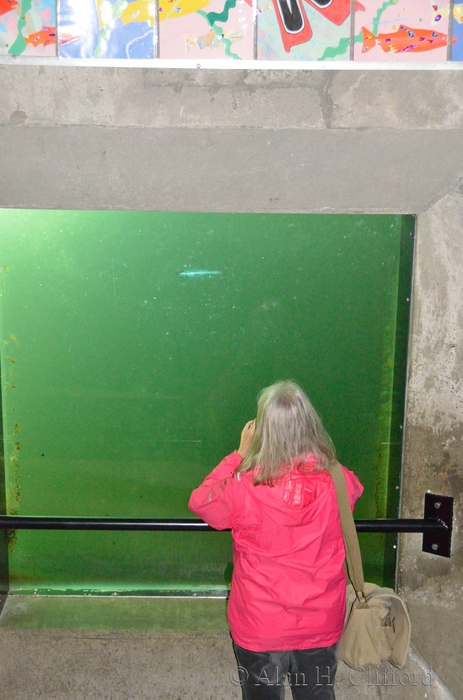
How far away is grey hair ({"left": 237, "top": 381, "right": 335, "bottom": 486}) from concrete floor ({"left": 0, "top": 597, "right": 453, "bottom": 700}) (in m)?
1.41

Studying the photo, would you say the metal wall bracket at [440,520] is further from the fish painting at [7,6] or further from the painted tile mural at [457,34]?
the fish painting at [7,6]

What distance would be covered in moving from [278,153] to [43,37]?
114cm

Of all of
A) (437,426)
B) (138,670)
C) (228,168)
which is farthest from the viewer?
(138,670)

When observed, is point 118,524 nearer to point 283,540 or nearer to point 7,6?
point 283,540

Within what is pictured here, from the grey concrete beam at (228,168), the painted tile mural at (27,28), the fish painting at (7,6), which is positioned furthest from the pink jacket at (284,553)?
the fish painting at (7,6)

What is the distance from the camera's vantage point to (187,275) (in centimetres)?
334

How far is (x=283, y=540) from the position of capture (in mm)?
2205

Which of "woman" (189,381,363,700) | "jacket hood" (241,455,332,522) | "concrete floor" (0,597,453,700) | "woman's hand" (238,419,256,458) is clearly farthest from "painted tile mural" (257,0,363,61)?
"concrete floor" (0,597,453,700)

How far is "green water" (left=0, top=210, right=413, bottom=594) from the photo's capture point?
10.9 feet

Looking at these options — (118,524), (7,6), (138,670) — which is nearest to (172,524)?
(118,524)

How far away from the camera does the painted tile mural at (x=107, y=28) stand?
267cm

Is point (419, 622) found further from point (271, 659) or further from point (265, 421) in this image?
point (265, 421)

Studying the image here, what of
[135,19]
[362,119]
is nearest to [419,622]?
[362,119]

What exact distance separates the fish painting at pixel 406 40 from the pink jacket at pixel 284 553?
5.97 feet
